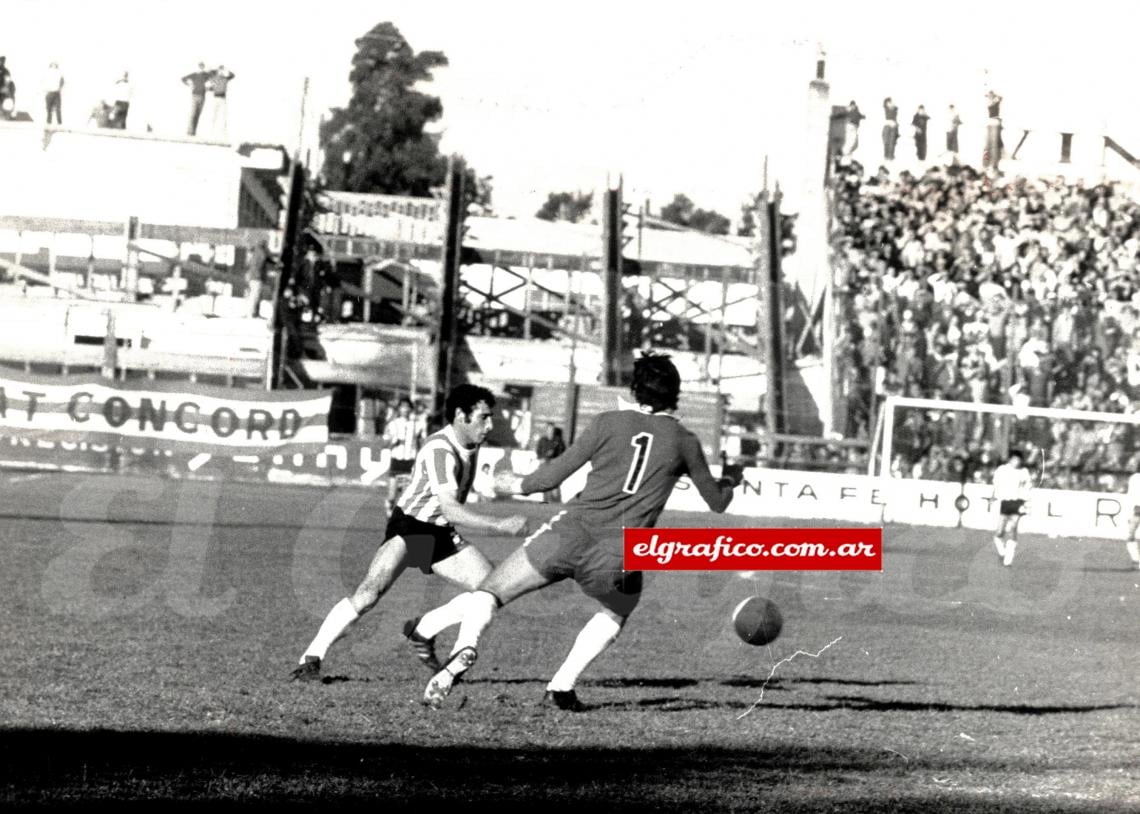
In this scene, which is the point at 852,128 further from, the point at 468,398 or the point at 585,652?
the point at 585,652

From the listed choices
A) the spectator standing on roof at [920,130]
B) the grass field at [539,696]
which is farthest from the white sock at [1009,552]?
the spectator standing on roof at [920,130]

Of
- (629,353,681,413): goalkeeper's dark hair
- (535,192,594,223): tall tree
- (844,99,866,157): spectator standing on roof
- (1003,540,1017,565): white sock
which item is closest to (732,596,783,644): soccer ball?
(629,353,681,413): goalkeeper's dark hair

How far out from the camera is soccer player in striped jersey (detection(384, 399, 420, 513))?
90.7 ft

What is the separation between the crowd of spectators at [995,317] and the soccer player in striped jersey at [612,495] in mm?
25381

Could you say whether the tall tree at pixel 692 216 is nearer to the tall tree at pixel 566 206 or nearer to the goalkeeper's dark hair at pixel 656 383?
the tall tree at pixel 566 206

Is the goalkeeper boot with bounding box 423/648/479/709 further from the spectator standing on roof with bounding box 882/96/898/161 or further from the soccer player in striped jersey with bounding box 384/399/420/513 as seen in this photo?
the spectator standing on roof with bounding box 882/96/898/161

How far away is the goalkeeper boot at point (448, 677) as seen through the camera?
362 inches

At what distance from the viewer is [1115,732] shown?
32.9 feet

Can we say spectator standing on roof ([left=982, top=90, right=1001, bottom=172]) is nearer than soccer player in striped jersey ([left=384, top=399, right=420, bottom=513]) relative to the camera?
No

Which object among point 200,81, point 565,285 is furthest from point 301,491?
point 565,285

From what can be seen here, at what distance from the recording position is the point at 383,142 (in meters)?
71.1

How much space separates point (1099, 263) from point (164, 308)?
18.5m

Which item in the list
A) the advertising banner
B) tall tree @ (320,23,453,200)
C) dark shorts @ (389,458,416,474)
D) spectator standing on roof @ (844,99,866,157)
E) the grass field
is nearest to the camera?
the grass field

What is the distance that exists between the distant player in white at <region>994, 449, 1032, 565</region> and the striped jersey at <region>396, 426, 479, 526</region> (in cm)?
1695
